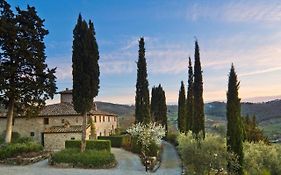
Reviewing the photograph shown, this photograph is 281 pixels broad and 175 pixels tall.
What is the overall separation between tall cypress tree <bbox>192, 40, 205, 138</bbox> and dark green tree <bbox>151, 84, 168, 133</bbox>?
29.9 metres

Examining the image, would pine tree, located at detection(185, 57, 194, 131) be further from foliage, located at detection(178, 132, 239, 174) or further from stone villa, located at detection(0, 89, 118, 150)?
foliage, located at detection(178, 132, 239, 174)

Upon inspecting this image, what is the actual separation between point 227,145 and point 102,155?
11042mm

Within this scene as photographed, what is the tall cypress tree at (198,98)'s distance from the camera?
37.4 meters

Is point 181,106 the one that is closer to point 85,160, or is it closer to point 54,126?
point 54,126

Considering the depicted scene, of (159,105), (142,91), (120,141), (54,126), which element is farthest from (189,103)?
(159,105)

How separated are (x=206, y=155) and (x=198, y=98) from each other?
502 inches

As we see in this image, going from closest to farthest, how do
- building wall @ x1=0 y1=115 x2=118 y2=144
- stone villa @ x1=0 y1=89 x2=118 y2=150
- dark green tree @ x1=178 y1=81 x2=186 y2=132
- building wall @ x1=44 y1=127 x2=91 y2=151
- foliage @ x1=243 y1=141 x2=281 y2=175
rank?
foliage @ x1=243 y1=141 x2=281 y2=175
building wall @ x1=44 y1=127 x2=91 y2=151
stone villa @ x1=0 y1=89 x2=118 y2=150
building wall @ x1=0 y1=115 x2=118 y2=144
dark green tree @ x1=178 y1=81 x2=186 y2=132

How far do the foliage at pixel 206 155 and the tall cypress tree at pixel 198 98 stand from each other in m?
8.26

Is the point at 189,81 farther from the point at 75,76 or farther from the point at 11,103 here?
the point at 11,103

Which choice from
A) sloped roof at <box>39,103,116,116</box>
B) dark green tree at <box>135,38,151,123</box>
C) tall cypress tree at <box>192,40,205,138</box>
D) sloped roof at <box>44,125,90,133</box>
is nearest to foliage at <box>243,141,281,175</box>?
tall cypress tree at <box>192,40,205,138</box>

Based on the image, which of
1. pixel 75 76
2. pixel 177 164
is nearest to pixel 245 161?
pixel 177 164

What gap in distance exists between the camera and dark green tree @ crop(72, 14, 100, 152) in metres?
33.7

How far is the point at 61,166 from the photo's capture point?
30.3 m

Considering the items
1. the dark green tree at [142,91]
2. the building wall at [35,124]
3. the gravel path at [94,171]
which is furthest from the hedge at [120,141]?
the gravel path at [94,171]
